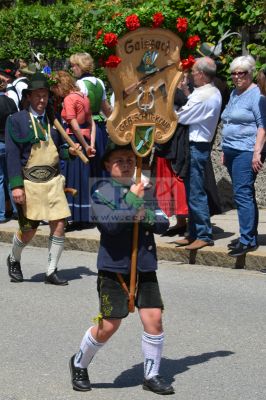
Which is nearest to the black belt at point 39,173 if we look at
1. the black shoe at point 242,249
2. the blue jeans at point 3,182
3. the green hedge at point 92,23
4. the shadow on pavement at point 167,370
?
the black shoe at point 242,249

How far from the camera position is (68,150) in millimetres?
9141

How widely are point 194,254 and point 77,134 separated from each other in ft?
7.05

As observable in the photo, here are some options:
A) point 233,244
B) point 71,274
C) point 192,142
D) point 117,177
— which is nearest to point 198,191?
point 192,142

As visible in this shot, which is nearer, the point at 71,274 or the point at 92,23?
the point at 71,274

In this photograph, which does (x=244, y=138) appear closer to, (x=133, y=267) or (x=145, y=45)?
(x=145, y=45)

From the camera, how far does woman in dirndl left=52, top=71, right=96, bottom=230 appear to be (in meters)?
11.2

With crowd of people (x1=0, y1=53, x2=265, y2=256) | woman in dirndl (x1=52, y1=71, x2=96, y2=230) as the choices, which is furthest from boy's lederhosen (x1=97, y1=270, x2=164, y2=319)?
woman in dirndl (x1=52, y1=71, x2=96, y2=230)

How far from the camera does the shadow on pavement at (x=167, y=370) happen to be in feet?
20.0

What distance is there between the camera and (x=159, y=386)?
5855 millimetres

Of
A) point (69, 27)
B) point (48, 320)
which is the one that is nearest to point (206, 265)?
point (48, 320)

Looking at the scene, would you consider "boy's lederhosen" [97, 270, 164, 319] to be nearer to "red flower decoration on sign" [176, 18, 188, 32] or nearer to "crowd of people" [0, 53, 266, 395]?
"crowd of people" [0, 53, 266, 395]

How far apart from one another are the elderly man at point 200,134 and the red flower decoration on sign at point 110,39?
3828 millimetres

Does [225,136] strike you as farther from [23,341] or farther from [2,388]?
[2,388]

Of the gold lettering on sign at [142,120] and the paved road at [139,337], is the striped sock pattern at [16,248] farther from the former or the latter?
the gold lettering on sign at [142,120]
